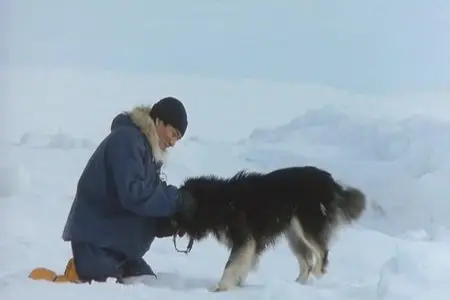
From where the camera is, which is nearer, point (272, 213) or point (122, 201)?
point (122, 201)

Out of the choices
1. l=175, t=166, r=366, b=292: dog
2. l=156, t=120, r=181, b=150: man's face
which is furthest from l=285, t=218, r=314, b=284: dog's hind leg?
l=156, t=120, r=181, b=150: man's face

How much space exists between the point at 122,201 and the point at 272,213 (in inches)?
13.6

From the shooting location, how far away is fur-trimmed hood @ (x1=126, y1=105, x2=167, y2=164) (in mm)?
1458

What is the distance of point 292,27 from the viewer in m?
1.60

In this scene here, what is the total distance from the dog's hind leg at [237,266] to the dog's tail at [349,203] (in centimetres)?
22

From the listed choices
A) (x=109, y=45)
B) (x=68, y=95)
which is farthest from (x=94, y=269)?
(x=109, y=45)

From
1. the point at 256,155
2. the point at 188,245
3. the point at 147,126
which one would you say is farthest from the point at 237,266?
the point at 147,126

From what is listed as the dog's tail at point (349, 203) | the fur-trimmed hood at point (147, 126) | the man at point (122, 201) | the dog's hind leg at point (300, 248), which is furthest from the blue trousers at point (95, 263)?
the dog's tail at point (349, 203)

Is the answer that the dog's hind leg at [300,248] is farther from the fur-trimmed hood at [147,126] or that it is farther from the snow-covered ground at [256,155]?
the fur-trimmed hood at [147,126]

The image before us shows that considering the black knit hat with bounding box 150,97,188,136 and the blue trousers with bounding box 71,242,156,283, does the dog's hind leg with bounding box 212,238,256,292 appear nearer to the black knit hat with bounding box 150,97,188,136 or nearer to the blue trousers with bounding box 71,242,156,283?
the blue trousers with bounding box 71,242,156,283

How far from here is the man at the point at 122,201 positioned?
1.43 m

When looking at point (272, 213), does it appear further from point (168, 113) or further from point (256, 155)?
point (168, 113)

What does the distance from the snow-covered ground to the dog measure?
0.03 metres

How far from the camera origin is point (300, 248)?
154 centimetres
